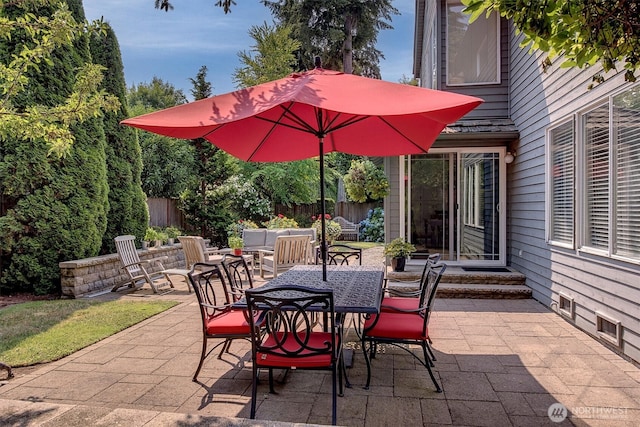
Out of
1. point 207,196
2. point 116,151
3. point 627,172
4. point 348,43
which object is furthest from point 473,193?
point 348,43

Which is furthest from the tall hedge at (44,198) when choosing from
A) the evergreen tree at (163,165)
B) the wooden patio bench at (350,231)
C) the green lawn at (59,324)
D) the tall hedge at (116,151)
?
the evergreen tree at (163,165)

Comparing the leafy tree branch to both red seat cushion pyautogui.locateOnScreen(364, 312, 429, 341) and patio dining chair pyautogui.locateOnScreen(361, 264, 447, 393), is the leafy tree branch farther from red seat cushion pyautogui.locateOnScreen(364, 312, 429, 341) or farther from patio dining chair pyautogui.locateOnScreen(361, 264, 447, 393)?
red seat cushion pyautogui.locateOnScreen(364, 312, 429, 341)

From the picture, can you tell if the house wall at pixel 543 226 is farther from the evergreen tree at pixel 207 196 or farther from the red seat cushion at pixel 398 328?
the evergreen tree at pixel 207 196

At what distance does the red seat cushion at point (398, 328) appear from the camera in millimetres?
3350

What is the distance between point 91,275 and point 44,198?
146 centimetres

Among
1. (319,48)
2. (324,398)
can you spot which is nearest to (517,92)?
(324,398)

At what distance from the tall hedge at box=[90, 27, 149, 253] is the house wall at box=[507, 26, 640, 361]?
7.65m

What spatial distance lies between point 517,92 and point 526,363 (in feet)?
16.8

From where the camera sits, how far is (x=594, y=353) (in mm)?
4113

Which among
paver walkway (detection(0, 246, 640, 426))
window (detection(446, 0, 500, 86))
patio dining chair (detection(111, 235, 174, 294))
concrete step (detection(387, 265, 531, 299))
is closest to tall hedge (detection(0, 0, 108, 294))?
patio dining chair (detection(111, 235, 174, 294))

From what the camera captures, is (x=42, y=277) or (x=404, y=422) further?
(x=42, y=277)

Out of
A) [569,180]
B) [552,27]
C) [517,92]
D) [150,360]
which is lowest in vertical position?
[150,360]

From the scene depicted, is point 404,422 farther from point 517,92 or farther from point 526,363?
point 517,92

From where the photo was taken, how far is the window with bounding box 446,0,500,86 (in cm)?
802
